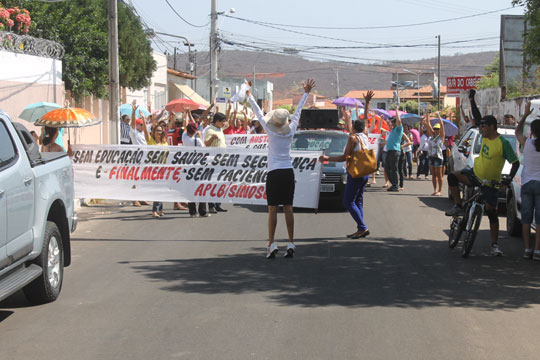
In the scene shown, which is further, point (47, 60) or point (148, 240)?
point (47, 60)

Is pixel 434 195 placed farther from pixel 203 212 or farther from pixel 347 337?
pixel 347 337

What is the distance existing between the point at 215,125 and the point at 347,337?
28.8 feet

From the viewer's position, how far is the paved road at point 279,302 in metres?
5.79

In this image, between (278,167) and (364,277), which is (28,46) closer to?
(278,167)

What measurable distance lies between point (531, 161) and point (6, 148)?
6.65 meters

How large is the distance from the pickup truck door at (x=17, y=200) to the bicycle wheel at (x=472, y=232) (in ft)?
18.4

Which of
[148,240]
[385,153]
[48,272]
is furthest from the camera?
[385,153]

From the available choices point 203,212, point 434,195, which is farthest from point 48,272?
point 434,195

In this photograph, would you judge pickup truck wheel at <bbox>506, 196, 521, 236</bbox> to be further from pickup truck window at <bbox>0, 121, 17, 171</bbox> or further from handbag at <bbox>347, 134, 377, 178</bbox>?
pickup truck window at <bbox>0, 121, 17, 171</bbox>

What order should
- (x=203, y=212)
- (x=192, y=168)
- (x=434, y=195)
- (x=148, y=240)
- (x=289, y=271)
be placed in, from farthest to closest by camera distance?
1. (x=434, y=195)
2. (x=203, y=212)
3. (x=192, y=168)
4. (x=148, y=240)
5. (x=289, y=271)

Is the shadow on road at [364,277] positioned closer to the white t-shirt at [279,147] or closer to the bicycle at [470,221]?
the bicycle at [470,221]

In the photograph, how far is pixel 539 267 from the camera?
9.38 metres

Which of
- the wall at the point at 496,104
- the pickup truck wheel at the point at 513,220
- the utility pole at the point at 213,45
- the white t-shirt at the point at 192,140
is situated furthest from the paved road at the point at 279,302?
the utility pole at the point at 213,45

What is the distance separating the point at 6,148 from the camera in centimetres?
662
